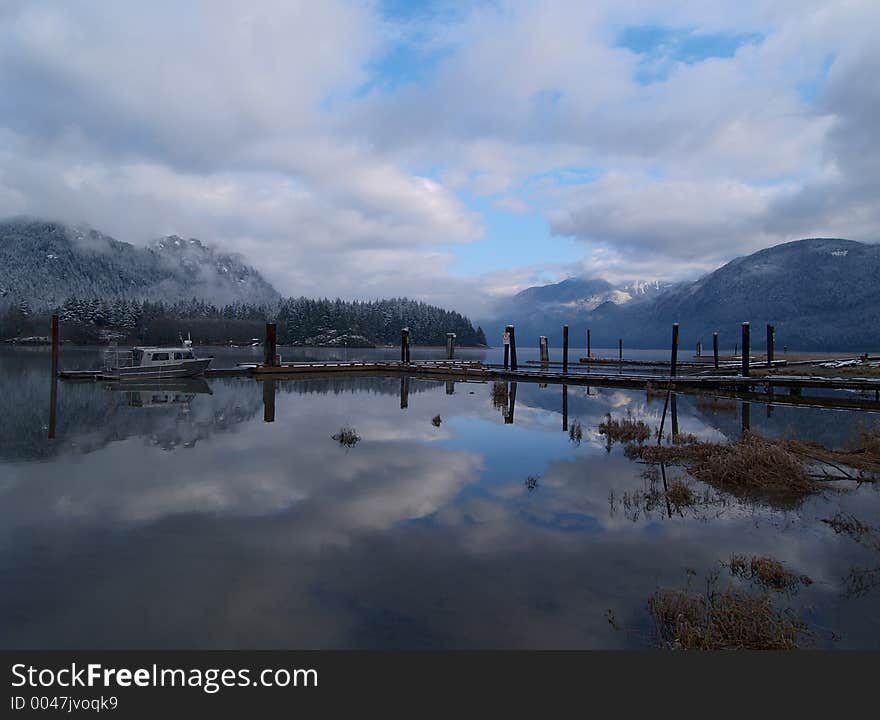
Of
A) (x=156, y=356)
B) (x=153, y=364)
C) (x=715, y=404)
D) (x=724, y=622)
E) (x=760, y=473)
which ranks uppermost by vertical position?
(x=156, y=356)

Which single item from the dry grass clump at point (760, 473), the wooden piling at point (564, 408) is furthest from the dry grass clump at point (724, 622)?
the wooden piling at point (564, 408)

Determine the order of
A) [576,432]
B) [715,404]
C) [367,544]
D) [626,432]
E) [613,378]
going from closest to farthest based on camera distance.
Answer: [367,544], [626,432], [576,432], [715,404], [613,378]

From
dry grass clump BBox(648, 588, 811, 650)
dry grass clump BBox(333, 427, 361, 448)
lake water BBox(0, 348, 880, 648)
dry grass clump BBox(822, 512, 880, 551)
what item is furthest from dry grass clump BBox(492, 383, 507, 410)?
dry grass clump BBox(648, 588, 811, 650)

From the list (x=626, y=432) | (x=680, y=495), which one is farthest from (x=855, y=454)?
(x=680, y=495)

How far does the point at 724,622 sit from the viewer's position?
6078mm

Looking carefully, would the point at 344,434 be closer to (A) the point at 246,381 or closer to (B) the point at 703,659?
(B) the point at 703,659

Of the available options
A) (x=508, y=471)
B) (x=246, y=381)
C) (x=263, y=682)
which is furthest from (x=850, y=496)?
(x=246, y=381)

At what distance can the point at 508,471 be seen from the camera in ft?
46.4

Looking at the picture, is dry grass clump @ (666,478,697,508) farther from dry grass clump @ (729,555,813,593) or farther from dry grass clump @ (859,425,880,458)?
dry grass clump @ (859,425,880,458)

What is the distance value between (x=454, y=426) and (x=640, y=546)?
13.3 m

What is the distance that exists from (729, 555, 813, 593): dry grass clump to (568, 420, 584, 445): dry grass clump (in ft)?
34.7

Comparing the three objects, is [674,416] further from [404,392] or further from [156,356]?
[156,356]

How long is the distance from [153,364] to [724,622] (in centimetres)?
4372

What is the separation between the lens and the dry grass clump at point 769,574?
7.34 meters
